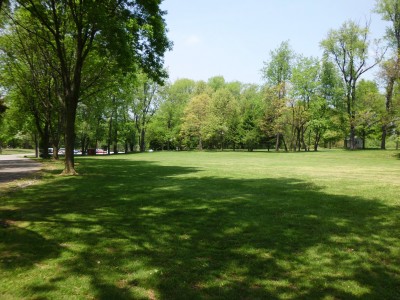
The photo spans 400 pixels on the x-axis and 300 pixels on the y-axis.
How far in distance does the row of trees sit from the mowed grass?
10242 millimetres

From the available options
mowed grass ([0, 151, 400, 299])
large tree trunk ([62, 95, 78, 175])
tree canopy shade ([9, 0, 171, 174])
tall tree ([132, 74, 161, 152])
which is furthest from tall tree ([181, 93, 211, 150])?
mowed grass ([0, 151, 400, 299])

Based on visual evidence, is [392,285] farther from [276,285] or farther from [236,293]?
[236,293]

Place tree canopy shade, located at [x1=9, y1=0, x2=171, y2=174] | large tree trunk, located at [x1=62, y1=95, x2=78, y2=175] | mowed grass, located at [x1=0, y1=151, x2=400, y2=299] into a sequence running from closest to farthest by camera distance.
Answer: mowed grass, located at [x1=0, y1=151, x2=400, y2=299]
tree canopy shade, located at [x1=9, y1=0, x2=171, y2=174]
large tree trunk, located at [x1=62, y1=95, x2=78, y2=175]

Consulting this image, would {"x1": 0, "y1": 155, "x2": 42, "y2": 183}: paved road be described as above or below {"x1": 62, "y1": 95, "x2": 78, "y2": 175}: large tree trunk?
below

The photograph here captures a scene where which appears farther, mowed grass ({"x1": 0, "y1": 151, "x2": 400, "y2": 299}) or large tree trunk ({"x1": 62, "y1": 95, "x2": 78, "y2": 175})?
large tree trunk ({"x1": 62, "y1": 95, "x2": 78, "y2": 175})

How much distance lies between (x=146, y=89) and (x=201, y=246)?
209 ft

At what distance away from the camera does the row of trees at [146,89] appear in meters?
17.8

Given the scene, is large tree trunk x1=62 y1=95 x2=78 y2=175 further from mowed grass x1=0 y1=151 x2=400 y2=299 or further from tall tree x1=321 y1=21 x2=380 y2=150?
tall tree x1=321 y1=21 x2=380 y2=150

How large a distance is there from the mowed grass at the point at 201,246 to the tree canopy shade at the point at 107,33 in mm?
8476

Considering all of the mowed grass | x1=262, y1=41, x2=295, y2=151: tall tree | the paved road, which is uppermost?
x1=262, y1=41, x2=295, y2=151: tall tree

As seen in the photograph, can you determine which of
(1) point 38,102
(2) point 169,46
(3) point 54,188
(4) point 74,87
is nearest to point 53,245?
(3) point 54,188

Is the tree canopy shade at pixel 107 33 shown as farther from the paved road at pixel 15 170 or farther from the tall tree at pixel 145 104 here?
the tall tree at pixel 145 104

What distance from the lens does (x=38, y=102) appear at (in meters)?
32.3

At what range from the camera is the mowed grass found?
180 inches
